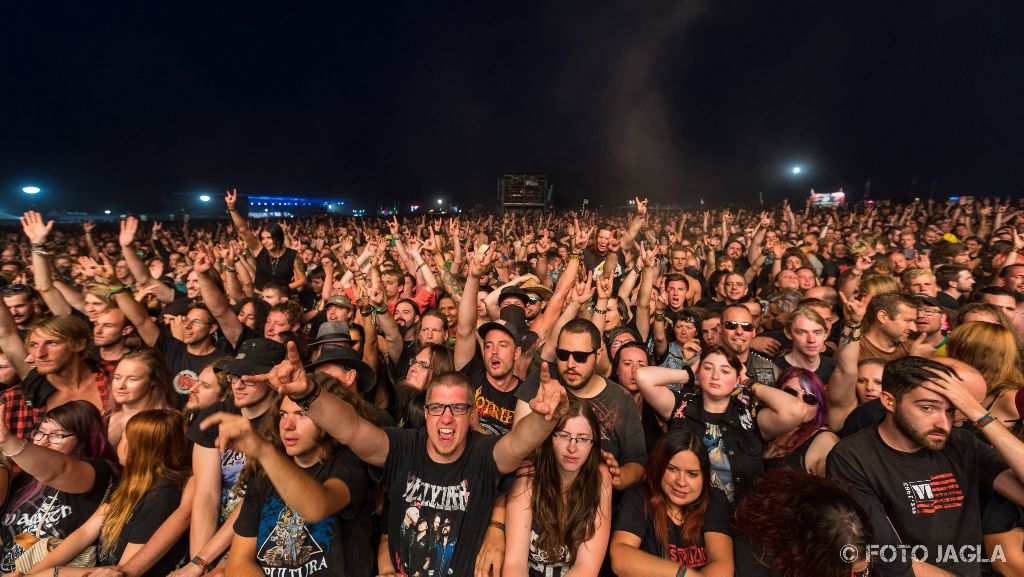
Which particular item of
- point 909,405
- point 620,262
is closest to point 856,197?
point 620,262

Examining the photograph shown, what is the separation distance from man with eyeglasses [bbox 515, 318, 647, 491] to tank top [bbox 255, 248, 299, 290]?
238 inches

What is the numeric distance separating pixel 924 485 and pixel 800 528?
1039mm

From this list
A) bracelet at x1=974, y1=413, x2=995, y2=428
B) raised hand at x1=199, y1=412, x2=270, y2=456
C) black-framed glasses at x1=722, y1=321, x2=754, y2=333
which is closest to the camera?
raised hand at x1=199, y1=412, x2=270, y2=456

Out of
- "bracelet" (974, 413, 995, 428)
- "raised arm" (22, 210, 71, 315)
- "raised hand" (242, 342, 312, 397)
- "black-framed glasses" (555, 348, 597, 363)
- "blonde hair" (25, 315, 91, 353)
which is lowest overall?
"bracelet" (974, 413, 995, 428)

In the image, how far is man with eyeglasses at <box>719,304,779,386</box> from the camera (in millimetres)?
4000

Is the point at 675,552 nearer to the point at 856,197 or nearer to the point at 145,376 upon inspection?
the point at 145,376

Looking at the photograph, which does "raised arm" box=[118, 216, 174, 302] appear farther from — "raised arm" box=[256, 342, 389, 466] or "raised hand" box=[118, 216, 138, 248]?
"raised arm" box=[256, 342, 389, 466]

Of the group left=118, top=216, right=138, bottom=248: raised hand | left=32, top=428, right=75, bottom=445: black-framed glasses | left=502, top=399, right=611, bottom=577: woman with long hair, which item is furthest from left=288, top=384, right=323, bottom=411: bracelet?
left=118, top=216, right=138, bottom=248: raised hand

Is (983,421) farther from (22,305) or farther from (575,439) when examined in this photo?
(22,305)

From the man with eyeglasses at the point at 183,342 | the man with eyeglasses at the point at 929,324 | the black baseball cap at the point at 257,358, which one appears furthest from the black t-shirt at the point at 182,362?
the man with eyeglasses at the point at 929,324

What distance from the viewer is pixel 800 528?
2080 millimetres

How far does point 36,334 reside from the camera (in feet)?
11.9

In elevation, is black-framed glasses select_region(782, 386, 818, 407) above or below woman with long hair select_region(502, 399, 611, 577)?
above

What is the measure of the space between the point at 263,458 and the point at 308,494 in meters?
0.29
